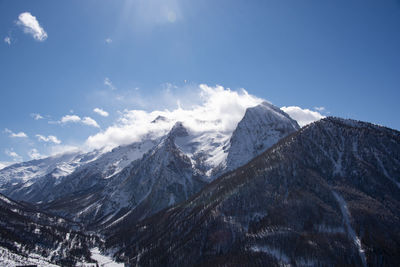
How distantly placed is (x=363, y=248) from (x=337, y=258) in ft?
65.6

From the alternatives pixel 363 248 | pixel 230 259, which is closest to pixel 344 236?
pixel 363 248

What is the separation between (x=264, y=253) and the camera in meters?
192

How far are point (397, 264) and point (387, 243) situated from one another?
A: 15305 mm

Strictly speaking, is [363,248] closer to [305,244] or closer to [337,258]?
[337,258]

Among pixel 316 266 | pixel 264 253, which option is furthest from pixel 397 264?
pixel 264 253

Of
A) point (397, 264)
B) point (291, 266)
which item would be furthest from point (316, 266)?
point (397, 264)

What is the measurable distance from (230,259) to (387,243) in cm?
9130

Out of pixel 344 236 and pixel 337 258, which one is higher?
pixel 344 236

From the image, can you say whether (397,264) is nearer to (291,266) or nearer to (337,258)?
(337,258)

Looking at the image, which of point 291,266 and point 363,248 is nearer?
point 291,266

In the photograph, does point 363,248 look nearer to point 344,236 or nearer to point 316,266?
point 344,236

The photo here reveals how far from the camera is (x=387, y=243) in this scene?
635 feet

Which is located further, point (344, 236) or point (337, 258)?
point (344, 236)

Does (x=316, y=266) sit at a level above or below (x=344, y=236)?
below
